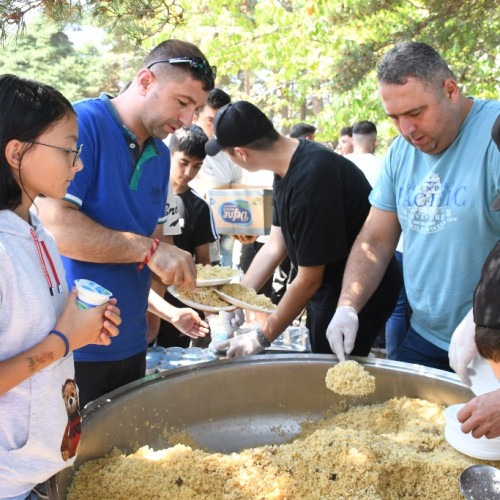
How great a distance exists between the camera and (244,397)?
65.8 inches

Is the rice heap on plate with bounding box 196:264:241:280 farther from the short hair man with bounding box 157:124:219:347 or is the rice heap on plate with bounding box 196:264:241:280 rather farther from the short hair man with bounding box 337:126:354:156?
the short hair man with bounding box 337:126:354:156

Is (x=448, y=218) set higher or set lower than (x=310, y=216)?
higher

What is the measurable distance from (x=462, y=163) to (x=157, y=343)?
7.37 feet

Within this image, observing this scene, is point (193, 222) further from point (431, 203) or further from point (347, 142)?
point (347, 142)

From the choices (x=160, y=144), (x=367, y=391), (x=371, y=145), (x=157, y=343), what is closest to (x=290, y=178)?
(x=160, y=144)

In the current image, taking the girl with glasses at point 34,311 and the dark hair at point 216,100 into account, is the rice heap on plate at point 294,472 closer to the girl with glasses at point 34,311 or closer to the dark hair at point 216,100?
the girl with glasses at point 34,311

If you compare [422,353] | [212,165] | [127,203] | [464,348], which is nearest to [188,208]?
[212,165]

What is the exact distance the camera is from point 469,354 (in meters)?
1.37

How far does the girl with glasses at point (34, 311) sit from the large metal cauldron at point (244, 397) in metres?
0.37

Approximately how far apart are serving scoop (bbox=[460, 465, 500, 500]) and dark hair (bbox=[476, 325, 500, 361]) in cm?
38

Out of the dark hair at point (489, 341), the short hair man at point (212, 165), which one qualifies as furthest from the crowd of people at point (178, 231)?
the short hair man at point (212, 165)

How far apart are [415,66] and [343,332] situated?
0.89 meters

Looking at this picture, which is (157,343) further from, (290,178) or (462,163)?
(462,163)

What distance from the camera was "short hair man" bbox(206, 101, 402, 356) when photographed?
1.97 m
